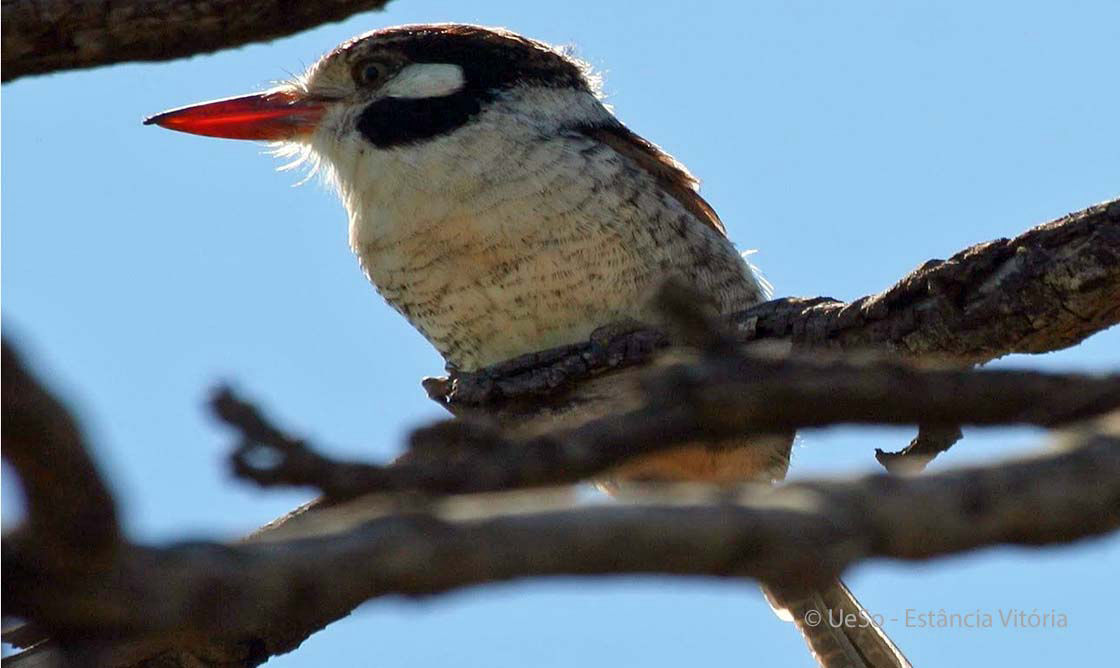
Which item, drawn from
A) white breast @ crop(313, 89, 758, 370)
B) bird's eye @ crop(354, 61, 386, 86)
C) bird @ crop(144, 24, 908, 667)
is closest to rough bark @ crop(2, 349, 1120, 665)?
bird @ crop(144, 24, 908, 667)

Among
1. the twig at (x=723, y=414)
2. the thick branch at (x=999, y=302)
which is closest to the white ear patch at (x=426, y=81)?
the thick branch at (x=999, y=302)

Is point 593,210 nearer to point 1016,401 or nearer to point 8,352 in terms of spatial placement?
point 1016,401

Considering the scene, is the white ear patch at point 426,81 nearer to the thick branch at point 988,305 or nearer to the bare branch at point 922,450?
the thick branch at point 988,305

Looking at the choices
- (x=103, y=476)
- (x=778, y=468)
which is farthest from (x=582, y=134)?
(x=103, y=476)

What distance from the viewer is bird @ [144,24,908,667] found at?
4859 millimetres

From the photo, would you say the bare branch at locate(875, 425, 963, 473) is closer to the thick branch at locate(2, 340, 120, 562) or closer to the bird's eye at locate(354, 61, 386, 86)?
the thick branch at locate(2, 340, 120, 562)

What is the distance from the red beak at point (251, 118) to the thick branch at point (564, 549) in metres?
4.34

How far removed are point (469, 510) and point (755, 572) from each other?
0.91 ft

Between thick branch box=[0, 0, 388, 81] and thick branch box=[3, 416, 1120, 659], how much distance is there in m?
1.62

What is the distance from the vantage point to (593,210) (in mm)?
4859

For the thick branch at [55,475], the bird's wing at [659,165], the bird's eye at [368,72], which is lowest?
the thick branch at [55,475]

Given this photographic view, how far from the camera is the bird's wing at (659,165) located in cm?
529

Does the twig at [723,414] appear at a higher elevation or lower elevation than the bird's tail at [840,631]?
lower

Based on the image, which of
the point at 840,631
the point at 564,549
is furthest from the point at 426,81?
the point at 564,549
